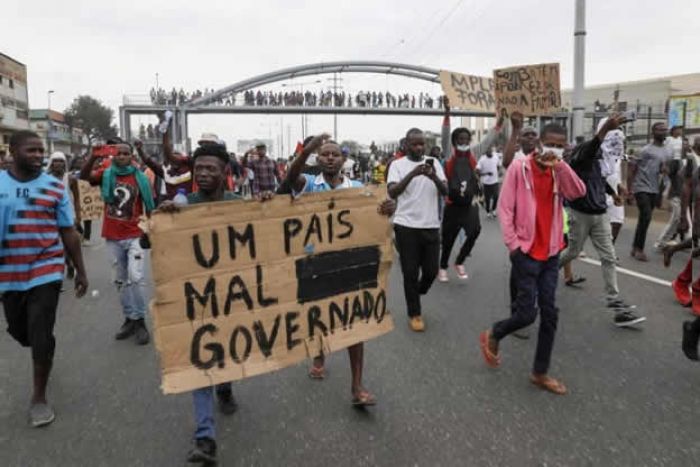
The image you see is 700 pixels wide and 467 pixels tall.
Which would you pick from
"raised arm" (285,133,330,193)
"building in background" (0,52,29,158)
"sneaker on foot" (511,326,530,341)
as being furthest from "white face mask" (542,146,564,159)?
"building in background" (0,52,29,158)

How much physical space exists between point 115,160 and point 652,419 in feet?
15.2

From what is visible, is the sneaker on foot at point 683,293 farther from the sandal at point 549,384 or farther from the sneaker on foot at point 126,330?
the sneaker on foot at point 126,330

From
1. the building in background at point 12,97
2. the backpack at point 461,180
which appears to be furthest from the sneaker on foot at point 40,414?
the building in background at point 12,97

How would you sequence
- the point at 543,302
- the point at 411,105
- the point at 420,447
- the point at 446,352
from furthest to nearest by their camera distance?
the point at 411,105 → the point at 446,352 → the point at 543,302 → the point at 420,447

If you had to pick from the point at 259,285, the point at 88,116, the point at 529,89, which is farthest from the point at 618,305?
the point at 88,116

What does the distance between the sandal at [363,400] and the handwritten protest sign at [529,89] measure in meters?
5.38

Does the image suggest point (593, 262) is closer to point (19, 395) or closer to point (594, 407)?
point (594, 407)

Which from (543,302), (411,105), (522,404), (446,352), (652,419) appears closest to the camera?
(652,419)

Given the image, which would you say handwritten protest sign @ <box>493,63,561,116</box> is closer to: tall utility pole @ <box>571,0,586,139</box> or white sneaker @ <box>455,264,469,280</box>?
white sneaker @ <box>455,264,469,280</box>

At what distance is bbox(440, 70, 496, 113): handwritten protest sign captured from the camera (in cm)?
976

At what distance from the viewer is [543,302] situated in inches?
151

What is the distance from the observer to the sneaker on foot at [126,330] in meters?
5.11

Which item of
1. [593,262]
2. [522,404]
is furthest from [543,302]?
[593,262]

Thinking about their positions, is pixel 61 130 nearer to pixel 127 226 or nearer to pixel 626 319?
pixel 127 226
